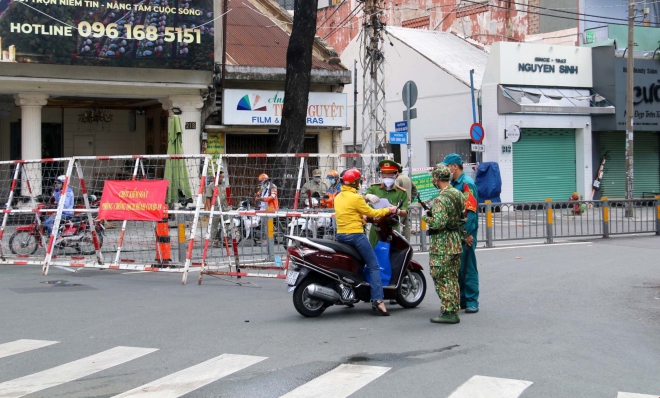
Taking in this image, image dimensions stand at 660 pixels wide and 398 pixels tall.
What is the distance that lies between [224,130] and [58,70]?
517 cm

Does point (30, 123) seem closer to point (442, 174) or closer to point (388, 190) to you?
point (388, 190)

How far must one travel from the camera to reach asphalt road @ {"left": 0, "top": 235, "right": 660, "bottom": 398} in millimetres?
6031

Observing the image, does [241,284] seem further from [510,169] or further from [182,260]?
[510,169]

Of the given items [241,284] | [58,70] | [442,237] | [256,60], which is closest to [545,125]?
[256,60]

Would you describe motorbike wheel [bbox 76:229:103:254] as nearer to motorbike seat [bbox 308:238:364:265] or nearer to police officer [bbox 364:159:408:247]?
police officer [bbox 364:159:408:247]

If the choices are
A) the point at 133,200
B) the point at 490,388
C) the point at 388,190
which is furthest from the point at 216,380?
the point at 133,200

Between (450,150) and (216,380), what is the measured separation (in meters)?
27.0

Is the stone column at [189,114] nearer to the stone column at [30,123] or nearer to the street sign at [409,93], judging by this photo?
the stone column at [30,123]

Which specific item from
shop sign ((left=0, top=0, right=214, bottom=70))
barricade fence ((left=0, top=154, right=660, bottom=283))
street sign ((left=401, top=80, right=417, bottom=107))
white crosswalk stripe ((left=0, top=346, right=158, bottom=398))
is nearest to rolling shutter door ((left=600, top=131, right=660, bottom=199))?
street sign ((left=401, top=80, right=417, bottom=107))

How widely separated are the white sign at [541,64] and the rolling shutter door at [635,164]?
2.79m

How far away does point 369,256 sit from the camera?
8852mm

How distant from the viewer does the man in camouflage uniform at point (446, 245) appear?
830 centimetres

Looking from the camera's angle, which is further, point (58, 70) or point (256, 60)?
point (256, 60)

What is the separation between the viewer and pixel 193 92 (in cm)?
2230
